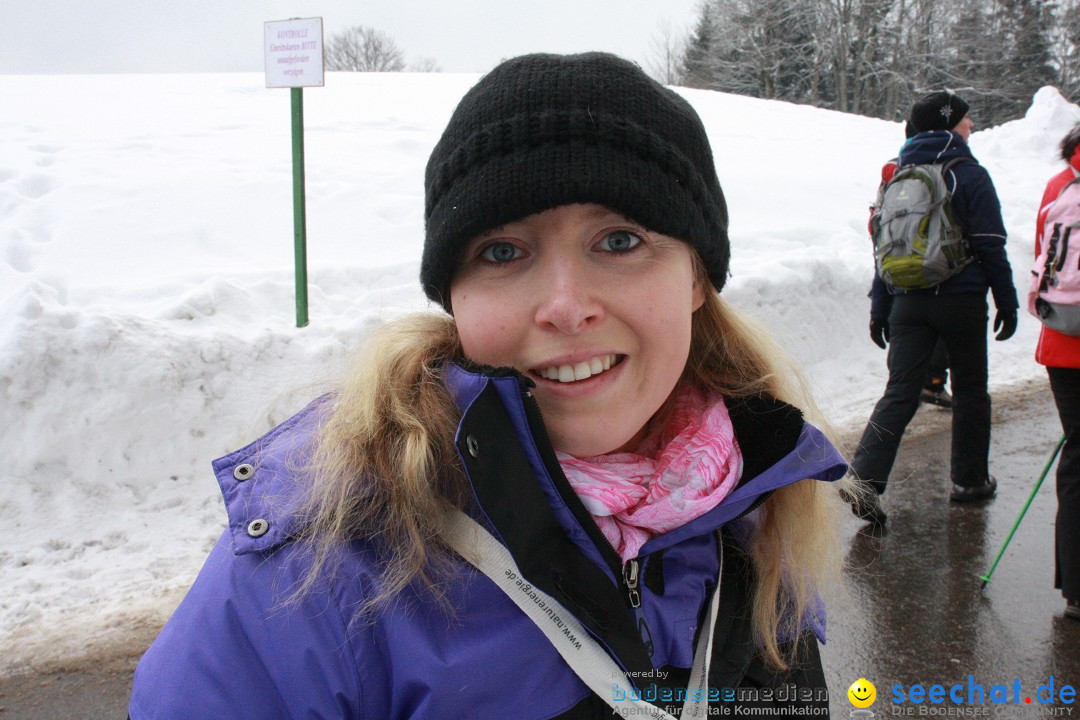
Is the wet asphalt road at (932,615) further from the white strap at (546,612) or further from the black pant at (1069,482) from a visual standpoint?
the white strap at (546,612)

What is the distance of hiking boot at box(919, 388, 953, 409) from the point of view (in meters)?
6.11

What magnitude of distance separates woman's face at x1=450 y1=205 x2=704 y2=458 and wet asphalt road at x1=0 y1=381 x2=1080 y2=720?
3.41 feet

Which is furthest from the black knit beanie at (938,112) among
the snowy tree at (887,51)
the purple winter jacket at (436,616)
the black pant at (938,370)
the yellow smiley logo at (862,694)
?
the snowy tree at (887,51)

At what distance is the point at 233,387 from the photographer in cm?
468

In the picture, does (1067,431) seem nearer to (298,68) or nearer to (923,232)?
(923,232)

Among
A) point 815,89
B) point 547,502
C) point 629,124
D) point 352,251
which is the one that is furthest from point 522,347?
point 815,89

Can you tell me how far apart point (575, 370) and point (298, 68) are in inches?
201

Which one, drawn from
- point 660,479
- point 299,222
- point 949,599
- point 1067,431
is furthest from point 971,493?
point 299,222

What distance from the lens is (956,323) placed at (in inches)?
165

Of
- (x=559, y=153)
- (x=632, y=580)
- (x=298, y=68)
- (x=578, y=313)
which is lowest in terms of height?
(x=632, y=580)

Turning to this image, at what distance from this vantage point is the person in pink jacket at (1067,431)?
323 cm

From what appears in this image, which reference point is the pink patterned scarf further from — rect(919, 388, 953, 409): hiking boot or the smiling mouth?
rect(919, 388, 953, 409): hiking boot

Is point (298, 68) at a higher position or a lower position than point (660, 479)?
higher

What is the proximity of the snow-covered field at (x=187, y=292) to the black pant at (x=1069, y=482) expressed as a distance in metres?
1.14
